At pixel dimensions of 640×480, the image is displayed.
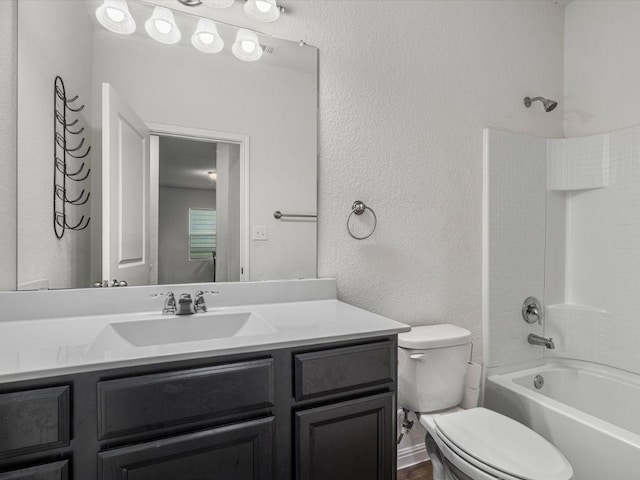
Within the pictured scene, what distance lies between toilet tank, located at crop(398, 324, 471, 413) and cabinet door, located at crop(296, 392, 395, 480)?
1.49ft

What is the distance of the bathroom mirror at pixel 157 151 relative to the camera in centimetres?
123

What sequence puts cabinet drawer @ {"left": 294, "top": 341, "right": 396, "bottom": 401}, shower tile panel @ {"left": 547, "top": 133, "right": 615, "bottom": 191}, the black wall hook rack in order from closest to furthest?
1. cabinet drawer @ {"left": 294, "top": 341, "right": 396, "bottom": 401}
2. the black wall hook rack
3. shower tile panel @ {"left": 547, "top": 133, "right": 615, "bottom": 191}

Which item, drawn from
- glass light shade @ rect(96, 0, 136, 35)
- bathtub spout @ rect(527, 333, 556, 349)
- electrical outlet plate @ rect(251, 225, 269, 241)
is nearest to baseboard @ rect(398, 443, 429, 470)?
bathtub spout @ rect(527, 333, 556, 349)

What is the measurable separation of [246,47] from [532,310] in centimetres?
212

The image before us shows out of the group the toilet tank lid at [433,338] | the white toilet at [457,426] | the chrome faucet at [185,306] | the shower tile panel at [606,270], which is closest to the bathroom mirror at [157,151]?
the chrome faucet at [185,306]

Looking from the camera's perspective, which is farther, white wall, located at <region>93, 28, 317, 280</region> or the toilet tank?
the toilet tank

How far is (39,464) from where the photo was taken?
76 centimetres

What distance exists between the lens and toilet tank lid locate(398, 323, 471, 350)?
1544 millimetres

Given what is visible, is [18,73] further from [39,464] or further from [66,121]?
[39,464]

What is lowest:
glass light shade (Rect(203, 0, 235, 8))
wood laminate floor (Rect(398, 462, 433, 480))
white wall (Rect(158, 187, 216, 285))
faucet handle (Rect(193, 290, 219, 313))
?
wood laminate floor (Rect(398, 462, 433, 480))

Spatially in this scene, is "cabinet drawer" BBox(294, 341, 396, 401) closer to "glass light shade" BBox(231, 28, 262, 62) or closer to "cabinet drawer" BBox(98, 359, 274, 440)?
"cabinet drawer" BBox(98, 359, 274, 440)

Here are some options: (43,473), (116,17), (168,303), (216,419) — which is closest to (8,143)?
(116,17)

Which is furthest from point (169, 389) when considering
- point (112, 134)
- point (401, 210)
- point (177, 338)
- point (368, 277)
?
point (401, 210)

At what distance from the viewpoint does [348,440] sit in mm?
1062
